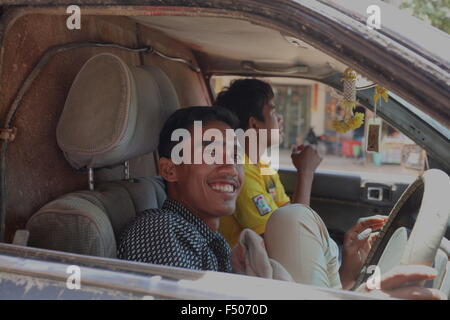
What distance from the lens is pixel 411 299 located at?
110 centimetres

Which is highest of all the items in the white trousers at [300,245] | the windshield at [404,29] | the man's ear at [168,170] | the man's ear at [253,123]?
the windshield at [404,29]

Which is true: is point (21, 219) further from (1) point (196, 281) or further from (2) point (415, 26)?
(2) point (415, 26)

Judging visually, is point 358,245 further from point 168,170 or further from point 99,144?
point 99,144

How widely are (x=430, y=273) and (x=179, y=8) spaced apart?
879mm

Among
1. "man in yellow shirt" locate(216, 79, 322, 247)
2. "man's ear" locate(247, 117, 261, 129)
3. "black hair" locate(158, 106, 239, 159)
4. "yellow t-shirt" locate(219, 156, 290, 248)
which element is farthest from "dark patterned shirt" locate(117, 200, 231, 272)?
"man's ear" locate(247, 117, 261, 129)

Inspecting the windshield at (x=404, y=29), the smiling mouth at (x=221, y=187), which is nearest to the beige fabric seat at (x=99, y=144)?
the smiling mouth at (x=221, y=187)

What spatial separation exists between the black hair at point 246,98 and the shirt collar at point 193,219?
3.75 feet

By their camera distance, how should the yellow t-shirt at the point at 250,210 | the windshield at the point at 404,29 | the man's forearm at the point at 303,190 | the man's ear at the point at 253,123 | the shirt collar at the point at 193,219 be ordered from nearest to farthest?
the windshield at the point at 404,29 → the shirt collar at the point at 193,219 → the yellow t-shirt at the point at 250,210 → the man's forearm at the point at 303,190 → the man's ear at the point at 253,123

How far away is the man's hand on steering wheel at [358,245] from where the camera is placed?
206 centimetres

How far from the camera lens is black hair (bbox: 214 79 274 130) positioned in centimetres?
298

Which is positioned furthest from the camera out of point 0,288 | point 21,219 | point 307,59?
point 307,59

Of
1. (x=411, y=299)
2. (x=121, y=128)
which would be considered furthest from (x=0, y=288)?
(x=411, y=299)

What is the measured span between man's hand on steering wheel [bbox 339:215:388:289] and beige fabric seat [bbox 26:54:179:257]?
36.3 inches

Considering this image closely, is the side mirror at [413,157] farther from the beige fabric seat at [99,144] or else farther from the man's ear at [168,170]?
the beige fabric seat at [99,144]
